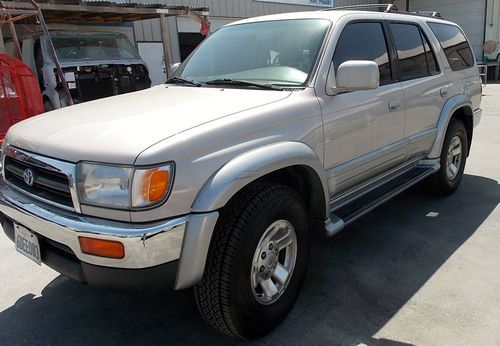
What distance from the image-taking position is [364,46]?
3.46m

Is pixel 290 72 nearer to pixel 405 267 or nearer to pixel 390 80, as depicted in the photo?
pixel 390 80

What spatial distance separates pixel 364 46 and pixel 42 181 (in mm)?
2481

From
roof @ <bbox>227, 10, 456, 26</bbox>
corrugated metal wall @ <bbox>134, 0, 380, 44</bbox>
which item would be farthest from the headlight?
corrugated metal wall @ <bbox>134, 0, 380, 44</bbox>

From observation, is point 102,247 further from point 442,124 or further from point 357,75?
point 442,124

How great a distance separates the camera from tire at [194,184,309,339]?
2.27 meters

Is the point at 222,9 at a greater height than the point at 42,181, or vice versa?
the point at 222,9

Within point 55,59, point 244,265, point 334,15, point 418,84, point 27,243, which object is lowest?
point 244,265

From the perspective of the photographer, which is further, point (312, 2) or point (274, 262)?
point (312, 2)

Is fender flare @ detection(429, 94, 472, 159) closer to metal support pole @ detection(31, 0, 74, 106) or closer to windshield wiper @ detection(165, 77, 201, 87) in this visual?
windshield wiper @ detection(165, 77, 201, 87)

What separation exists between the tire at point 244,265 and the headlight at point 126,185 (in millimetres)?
393

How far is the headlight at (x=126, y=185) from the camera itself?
2047 mm

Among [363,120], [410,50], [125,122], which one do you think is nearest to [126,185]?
[125,122]

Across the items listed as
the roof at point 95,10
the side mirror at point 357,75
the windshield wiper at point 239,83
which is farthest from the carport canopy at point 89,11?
the side mirror at point 357,75

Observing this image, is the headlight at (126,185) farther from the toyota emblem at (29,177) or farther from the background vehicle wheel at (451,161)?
the background vehicle wheel at (451,161)
